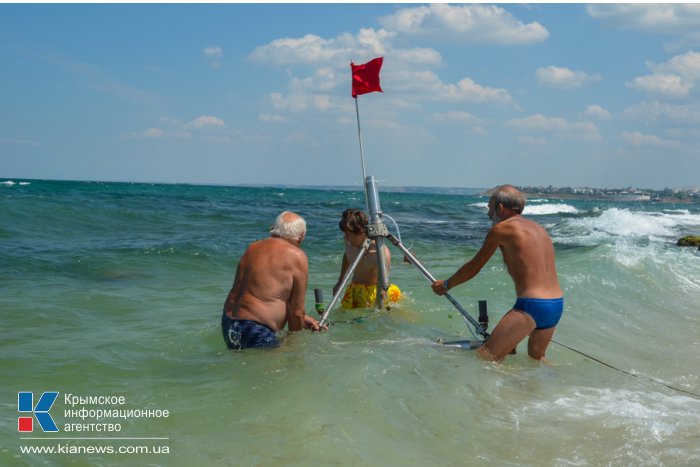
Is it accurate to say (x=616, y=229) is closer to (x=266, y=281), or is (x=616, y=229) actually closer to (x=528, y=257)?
(x=528, y=257)

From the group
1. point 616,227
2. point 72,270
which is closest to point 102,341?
point 72,270

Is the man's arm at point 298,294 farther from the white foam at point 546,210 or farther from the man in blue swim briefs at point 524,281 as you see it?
the white foam at point 546,210

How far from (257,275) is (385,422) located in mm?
1881

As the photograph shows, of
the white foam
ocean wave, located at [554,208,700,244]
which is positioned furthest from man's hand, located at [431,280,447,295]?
the white foam

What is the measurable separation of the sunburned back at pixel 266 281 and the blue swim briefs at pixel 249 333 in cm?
5

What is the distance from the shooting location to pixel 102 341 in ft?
24.2

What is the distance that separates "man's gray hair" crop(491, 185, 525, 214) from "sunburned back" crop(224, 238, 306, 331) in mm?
1855

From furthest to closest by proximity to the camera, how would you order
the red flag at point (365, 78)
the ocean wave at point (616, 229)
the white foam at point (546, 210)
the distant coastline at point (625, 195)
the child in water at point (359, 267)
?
the distant coastline at point (625, 195) < the white foam at point (546, 210) < the ocean wave at point (616, 229) < the child in water at point (359, 267) < the red flag at point (365, 78)

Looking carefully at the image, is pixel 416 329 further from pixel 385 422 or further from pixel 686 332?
pixel 686 332

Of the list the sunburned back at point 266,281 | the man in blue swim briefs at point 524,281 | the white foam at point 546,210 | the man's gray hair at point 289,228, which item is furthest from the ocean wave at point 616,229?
the sunburned back at point 266,281

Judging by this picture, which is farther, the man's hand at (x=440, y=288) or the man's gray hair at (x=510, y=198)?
the man's hand at (x=440, y=288)

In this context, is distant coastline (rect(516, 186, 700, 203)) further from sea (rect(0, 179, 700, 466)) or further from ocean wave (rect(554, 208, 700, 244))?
sea (rect(0, 179, 700, 466))

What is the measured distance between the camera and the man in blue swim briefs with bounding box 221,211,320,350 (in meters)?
5.73

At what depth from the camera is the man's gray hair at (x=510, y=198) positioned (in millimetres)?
5785
